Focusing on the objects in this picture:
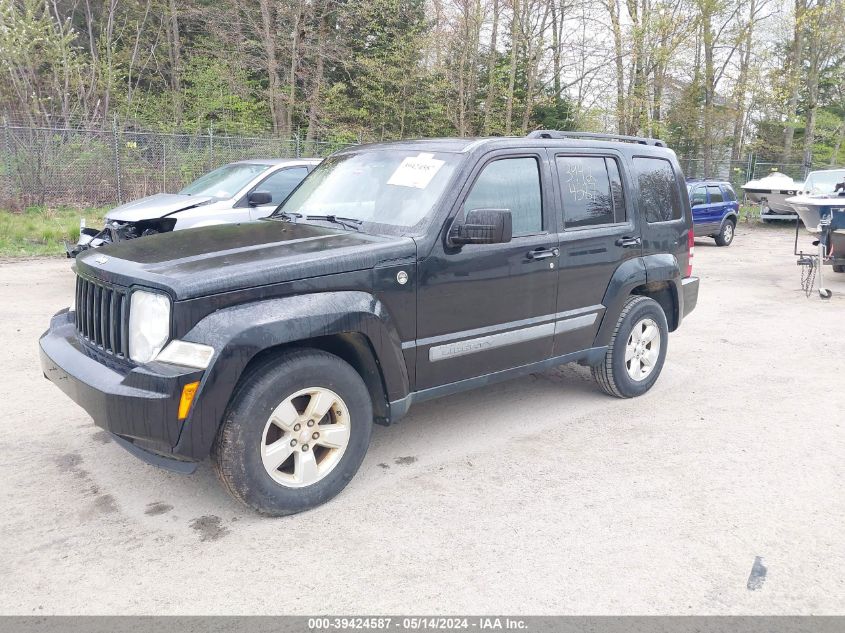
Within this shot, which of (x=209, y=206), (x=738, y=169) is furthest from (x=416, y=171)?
(x=738, y=169)

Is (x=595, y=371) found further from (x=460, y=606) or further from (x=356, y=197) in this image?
(x=460, y=606)

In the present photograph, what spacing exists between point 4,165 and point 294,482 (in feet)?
47.3

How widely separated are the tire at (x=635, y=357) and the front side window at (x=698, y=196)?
1256 centimetres

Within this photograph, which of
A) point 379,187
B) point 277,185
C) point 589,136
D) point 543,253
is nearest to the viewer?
point 379,187

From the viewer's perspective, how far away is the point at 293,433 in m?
3.48

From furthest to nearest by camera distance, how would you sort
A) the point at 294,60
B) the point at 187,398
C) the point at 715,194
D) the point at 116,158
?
the point at 294,60
the point at 715,194
the point at 116,158
the point at 187,398

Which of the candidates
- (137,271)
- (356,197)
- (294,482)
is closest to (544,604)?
(294,482)

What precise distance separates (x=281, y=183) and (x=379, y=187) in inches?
Result: 205

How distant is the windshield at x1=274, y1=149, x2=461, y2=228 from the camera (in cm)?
416

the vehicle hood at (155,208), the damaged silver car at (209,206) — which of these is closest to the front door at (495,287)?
the damaged silver car at (209,206)

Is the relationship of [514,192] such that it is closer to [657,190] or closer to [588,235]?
[588,235]

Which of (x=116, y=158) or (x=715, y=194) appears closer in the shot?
(x=116, y=158)

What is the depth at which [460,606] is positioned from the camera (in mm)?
2842

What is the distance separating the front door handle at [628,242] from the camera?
5156mm
